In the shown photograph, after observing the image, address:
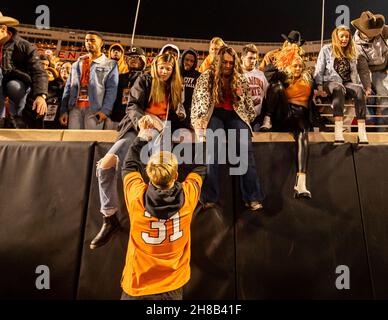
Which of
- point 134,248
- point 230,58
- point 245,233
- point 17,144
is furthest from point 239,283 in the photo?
point 17,144

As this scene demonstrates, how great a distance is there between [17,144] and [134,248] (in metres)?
1.85

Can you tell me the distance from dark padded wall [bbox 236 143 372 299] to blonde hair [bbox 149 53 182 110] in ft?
3.40

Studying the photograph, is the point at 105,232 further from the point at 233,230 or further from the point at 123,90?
the point at 123,90

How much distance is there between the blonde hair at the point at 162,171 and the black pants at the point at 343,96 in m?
1.98

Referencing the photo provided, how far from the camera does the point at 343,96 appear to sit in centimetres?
301

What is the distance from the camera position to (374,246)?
9.04 feet

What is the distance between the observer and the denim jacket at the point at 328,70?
3.19 m

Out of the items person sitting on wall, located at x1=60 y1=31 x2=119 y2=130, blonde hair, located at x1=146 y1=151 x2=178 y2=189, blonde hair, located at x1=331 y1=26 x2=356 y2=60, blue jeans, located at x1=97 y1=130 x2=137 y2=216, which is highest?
blonde hair, located at x1=331 y1=26 x2=356 y2=60

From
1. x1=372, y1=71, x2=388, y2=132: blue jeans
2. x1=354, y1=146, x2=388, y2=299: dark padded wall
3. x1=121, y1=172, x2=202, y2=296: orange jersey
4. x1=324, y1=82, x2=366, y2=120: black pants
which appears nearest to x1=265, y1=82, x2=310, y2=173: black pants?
x1=324, y1=82, x2=366, y2=120: black pants

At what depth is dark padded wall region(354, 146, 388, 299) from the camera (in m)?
2.68

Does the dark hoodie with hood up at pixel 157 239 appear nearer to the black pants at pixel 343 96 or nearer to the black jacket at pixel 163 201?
the black jacket at pixel 163 201

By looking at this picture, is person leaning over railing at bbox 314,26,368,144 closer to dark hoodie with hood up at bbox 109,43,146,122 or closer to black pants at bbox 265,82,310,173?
black pants at bbox 265,82,310,173

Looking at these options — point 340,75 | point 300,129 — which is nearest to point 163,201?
point 300,129

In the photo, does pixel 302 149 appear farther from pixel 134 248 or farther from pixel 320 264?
pixel 134 248
